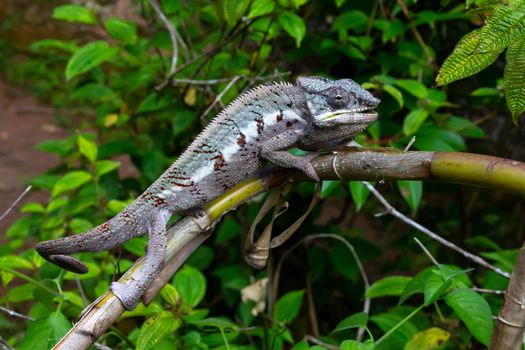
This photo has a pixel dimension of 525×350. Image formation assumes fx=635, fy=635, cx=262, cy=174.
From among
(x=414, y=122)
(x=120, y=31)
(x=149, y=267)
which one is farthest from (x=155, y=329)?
(x=120, y=31)

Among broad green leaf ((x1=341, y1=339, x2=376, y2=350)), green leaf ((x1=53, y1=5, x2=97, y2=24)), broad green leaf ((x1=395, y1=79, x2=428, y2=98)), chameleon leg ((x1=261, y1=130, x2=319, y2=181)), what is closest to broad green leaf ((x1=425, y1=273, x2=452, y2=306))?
broad green leaf ((x1=341, y1=339, x2=376, y2=350))

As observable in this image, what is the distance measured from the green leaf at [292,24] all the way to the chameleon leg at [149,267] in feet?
2.93

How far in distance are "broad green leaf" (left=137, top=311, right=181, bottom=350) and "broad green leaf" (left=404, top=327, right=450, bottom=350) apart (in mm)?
595

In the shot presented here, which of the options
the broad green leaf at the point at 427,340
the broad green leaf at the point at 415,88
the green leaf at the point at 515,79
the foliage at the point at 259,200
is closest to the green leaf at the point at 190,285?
the foliage at the point at 259,200

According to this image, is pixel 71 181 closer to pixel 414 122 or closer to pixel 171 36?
pixel 171 36

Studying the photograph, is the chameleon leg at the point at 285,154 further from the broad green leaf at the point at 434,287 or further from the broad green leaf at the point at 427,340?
the broad green leaf at the point at 427,340

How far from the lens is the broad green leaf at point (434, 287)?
1.19 m

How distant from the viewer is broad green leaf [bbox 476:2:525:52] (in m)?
1.03

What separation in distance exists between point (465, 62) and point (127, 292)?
29.0 inches

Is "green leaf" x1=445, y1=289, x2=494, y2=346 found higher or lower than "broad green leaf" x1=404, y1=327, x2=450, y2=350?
higher

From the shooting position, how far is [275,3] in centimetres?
220

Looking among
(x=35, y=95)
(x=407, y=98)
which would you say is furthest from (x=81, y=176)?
(x=35, y=95)

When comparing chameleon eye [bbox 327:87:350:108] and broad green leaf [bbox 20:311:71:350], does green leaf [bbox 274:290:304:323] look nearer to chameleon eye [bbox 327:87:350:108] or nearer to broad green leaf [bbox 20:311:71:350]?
chameleon eye [bbox 327:87:350:108]

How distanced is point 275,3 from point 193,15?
0.80m
